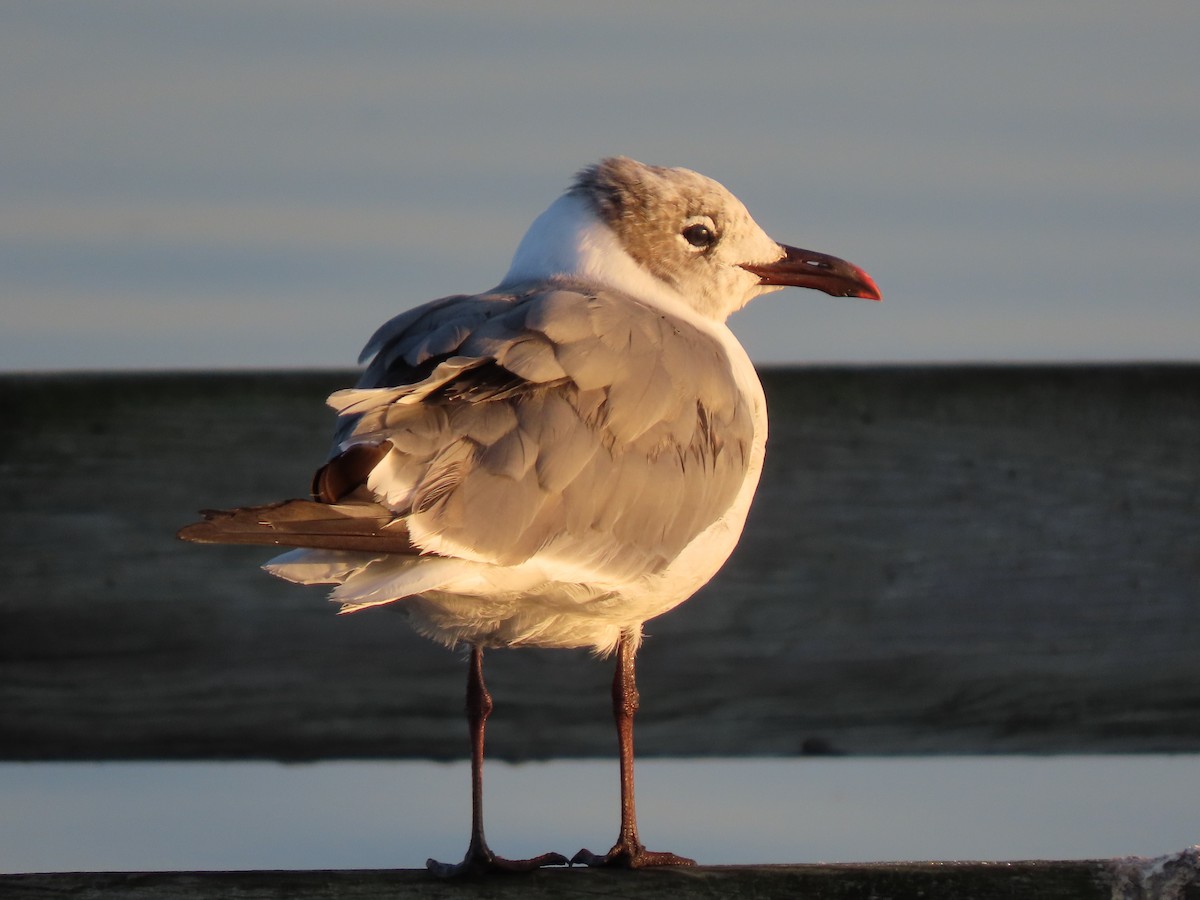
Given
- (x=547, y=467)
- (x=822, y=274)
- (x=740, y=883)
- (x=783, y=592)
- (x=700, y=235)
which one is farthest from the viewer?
(x=822, y=274)

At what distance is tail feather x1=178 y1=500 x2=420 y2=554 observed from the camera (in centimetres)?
255

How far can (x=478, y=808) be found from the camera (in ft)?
11.3

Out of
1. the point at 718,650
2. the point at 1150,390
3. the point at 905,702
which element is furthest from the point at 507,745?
the point at 1150,390

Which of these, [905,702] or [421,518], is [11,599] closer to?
[421,518]

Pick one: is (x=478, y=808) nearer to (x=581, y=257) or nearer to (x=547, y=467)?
(x=547, y=467)

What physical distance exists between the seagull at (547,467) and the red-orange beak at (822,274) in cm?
28

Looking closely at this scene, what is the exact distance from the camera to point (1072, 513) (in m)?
3.79

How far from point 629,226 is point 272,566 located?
119 centimetres

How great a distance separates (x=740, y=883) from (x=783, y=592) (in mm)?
928

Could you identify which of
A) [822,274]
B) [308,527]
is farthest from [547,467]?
[822,274]

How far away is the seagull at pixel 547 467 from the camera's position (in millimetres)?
2906

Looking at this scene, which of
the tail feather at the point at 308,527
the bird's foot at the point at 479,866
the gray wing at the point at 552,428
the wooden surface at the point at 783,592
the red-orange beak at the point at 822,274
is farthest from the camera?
the red-orange beak at the point at 822,274

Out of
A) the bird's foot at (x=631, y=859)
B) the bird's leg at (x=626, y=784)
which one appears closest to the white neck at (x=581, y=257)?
the bird's leg at (x=626, y=784)

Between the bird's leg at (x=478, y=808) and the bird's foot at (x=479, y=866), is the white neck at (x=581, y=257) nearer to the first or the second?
the bird's leg at (x=478, y=808)
